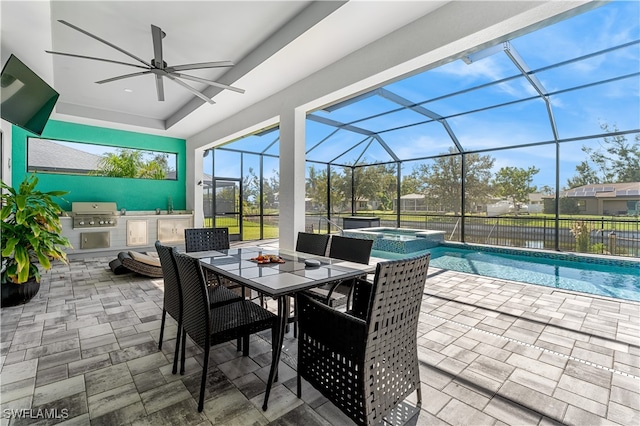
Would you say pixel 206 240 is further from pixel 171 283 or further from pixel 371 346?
pixel 371 346

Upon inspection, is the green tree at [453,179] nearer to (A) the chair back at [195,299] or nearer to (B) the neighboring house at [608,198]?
(B) the neighboring house at [608,198]

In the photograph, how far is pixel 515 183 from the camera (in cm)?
803

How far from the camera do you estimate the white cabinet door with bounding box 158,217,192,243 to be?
24.7 feet

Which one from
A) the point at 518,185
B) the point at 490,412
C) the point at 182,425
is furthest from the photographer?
the point at 518,185

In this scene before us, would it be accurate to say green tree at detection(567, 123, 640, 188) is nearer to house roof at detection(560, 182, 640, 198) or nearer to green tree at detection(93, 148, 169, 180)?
house roof at detection(560, 182, 640, 198)

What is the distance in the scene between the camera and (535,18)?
2.49 metres

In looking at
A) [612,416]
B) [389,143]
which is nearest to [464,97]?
[389,143]

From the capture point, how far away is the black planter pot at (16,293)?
339 cm

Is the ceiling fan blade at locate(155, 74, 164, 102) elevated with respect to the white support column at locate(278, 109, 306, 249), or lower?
elevated

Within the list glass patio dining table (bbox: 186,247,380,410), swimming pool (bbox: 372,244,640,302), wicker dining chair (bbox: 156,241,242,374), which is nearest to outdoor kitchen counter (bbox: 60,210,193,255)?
swimming pool (bbox: 372,244,640,302)

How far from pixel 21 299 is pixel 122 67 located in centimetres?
342

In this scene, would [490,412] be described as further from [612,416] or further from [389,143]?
[389,143]

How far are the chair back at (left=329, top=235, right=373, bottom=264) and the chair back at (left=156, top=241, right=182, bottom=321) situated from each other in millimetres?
1414

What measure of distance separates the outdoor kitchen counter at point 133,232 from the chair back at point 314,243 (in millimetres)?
5528
